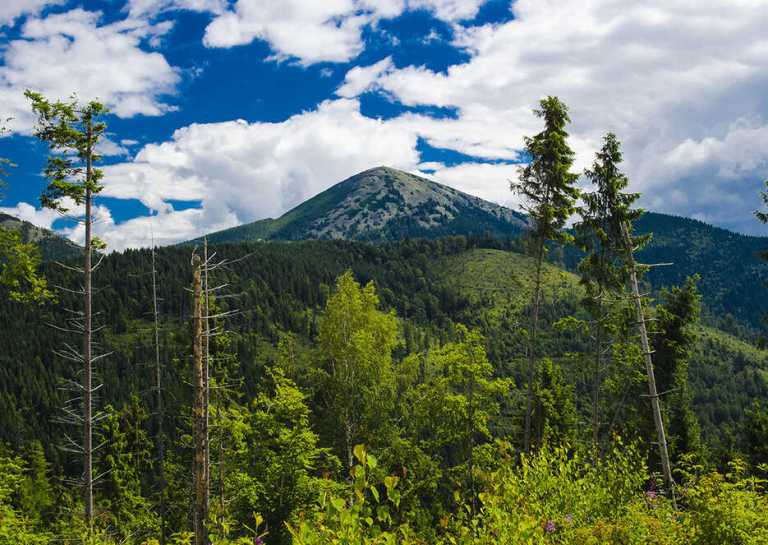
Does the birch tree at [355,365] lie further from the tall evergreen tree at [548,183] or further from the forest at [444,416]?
the tall evergreen tree at [548,183]

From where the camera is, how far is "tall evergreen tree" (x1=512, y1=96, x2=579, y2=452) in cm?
2400

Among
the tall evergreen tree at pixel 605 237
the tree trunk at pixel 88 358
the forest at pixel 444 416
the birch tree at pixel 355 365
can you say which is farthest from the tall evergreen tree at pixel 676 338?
the tree trunk at pixel 88 358

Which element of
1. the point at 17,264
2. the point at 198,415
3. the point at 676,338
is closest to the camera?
the point at 198,415

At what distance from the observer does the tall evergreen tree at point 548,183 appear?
24000mm

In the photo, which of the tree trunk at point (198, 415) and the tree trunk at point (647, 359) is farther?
the tree trunk at point (647, 359)

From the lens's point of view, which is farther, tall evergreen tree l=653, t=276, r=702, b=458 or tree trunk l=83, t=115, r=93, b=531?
tall evergreen tree l=653, t=276, r=702, b=458

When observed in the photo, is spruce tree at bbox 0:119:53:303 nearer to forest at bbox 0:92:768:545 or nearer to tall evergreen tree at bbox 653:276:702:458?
forest at bbox 0:92:768:545

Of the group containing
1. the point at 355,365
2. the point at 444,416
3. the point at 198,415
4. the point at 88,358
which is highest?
the point at 88,358

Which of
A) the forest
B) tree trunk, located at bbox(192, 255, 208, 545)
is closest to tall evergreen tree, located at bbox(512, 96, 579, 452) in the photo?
the forest

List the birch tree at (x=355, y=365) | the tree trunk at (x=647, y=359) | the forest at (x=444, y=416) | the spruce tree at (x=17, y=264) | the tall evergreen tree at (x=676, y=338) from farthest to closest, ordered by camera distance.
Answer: the tall evergreen tree at (x=676, y=338), the birch tree at (x=355, y=365), the tree trunk at (x=647, y=359), the spruce tree at (x=17, y=264), the forest at (x=444, y=416)

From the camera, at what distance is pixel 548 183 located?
24469mm

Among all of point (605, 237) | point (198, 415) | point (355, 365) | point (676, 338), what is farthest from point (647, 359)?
point (198, 415)

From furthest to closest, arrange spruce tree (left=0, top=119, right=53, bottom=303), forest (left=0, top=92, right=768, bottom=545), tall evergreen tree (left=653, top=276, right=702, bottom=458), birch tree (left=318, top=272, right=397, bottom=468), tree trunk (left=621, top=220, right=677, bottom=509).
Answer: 1. tall evergreen tree (left=653, top=276, right=702, bottom=458)
2. birch tree (left=318, top=272, right=397, bottom=468)
3. tree trunk (left=621, top=220, right=677, bottom=509)
4. spruce tree (left=0, top=119, right=53, bottom=303)
5. forest (left=0, top=92, right=768, bottom=545)

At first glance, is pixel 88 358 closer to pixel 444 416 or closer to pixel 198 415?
pixel 198 415
